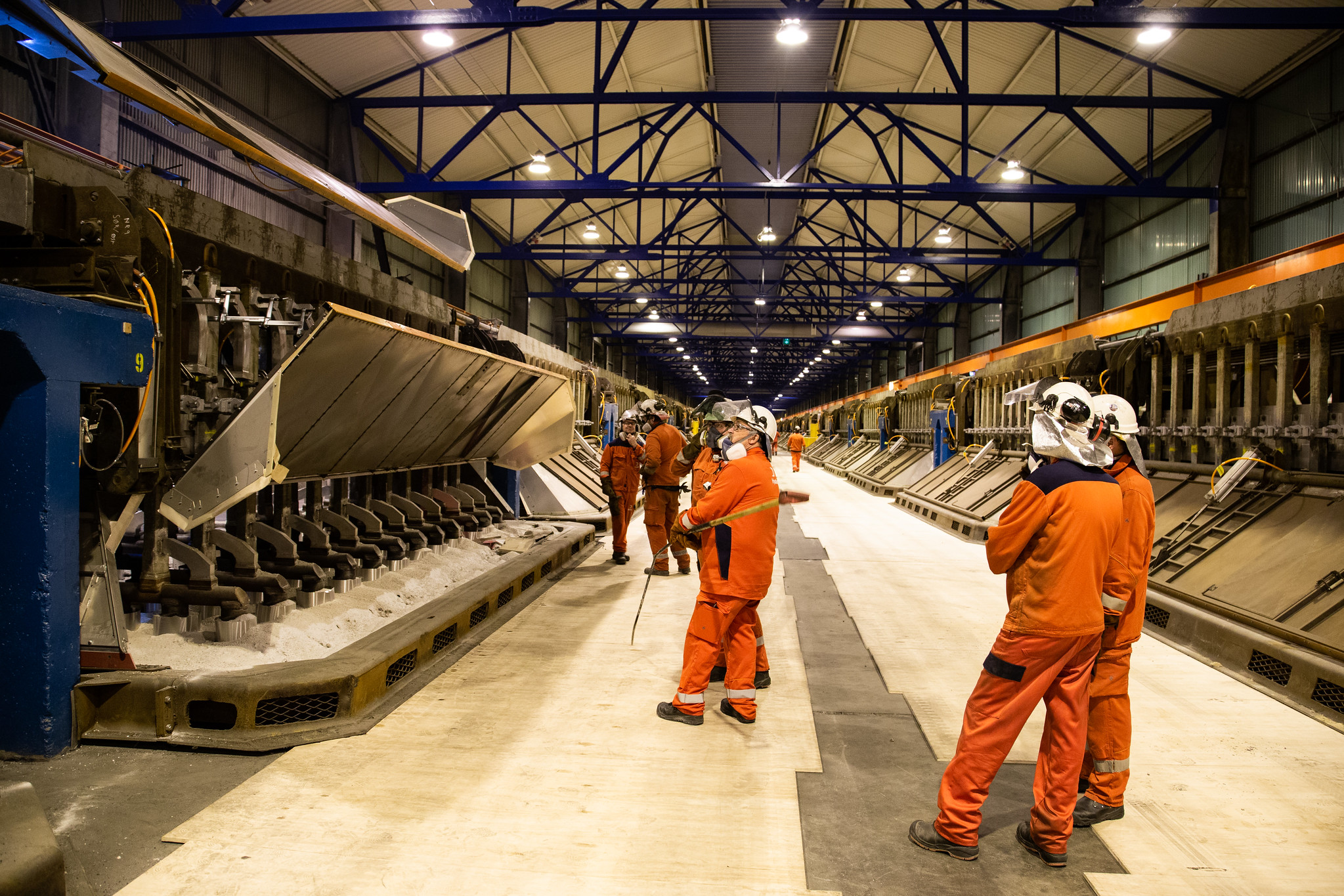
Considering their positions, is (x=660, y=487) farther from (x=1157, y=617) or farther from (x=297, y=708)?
(x=1157, y=617)

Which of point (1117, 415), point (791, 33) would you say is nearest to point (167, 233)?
point (1117, 415)

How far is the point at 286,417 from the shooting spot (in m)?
4.54

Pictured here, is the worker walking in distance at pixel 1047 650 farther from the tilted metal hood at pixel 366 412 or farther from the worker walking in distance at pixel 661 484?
the worker walking in distance at pixel 661 484

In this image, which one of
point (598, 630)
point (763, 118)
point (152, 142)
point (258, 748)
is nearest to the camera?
point (258, 748)

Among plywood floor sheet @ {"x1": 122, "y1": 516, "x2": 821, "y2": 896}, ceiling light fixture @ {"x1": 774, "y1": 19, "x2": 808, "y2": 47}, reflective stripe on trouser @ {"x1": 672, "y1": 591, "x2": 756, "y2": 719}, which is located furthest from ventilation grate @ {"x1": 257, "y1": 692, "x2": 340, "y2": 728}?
ceiling light fixture @ {"x1": 774, "y1": 19, "x2": 808, "y2": 47}

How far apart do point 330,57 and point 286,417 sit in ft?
33.2

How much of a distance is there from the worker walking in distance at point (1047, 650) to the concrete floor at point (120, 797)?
280 cm

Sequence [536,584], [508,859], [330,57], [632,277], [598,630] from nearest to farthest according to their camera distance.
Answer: [508,859] → [598,630] → [536,584] → [330,57] → [632,277]

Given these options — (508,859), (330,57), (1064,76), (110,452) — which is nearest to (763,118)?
(1064,76)

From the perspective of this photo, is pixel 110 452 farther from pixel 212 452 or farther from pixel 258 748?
pixel 258 748

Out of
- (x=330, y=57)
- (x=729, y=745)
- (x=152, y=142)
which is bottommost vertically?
(x=729, y=745)

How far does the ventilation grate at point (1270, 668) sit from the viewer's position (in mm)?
4535

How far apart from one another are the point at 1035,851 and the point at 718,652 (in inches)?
66.0

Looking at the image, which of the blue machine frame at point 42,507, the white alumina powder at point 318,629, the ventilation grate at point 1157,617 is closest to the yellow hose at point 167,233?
the blue machine frame at point 42,507
